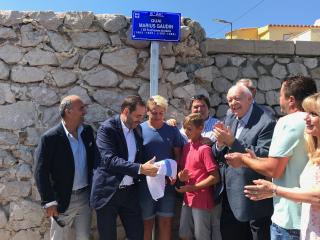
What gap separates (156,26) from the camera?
4527 mm

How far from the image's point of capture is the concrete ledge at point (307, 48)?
5355 millimetres

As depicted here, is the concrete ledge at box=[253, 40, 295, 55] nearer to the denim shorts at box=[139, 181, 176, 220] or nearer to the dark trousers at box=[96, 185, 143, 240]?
the denim shorts at box=[139, 181, 176, 220]

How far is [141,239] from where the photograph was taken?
12.4ft

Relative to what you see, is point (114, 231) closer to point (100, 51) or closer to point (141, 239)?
point (141, 239)

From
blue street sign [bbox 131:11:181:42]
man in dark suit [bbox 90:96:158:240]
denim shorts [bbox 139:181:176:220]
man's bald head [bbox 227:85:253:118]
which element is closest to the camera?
man's bald head [bbox 227:85:253:118]

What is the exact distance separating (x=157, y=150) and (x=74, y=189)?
2.79ft

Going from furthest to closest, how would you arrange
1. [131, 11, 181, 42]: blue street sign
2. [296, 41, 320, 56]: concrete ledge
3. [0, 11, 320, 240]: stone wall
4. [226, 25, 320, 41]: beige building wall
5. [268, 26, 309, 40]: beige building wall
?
[268, 26, 309, 40]: beige building wall, [226, 25, 320, 41]: beige building wall, [296, 41, 320, 56]: concrete ledge, [131, 11, 181, 42]: blue street sign, [0, 11, 320, 240]: stone wall

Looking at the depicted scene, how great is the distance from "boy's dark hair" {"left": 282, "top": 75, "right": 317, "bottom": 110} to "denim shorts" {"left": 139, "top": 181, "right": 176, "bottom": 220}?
1604 millimetres

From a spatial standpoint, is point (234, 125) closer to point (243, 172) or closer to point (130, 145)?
point (243, 172)

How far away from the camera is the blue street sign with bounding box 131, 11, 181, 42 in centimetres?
449

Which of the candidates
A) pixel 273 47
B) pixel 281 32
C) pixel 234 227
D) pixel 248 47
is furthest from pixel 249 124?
pixel 281 32

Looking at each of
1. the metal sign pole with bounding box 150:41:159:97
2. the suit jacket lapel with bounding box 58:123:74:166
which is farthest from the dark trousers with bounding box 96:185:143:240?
the metal sign pole with bounding box 150:41:159:97

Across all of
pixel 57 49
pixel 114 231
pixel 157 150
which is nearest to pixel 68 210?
pixel 114 231

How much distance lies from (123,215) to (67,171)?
25.7 inches
